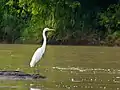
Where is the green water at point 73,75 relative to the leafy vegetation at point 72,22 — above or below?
above

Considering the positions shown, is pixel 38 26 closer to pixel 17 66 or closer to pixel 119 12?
pixel 119 12

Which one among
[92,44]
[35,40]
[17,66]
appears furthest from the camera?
[35,40]

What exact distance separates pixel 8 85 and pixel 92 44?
86.7 ft

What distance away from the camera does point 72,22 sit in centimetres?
4253

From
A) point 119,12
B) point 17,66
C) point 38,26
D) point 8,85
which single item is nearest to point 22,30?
point 38,26

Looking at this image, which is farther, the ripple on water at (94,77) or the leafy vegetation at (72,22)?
the leafy vegetation at (72,22)

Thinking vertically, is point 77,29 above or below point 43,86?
below

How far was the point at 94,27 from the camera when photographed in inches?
1683

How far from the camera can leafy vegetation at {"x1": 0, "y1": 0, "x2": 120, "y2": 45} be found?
41.5 meters

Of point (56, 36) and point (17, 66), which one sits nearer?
point (17, 66)

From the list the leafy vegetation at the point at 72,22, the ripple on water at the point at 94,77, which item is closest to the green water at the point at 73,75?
the ripple on water at the point at 94,77

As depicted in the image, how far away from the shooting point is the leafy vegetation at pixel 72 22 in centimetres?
4150

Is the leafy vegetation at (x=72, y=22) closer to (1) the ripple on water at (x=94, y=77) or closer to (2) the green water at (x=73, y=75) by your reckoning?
(2) the green water at (x=73, y=75)

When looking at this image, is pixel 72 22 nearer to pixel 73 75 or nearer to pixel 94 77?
pixel 73 75
